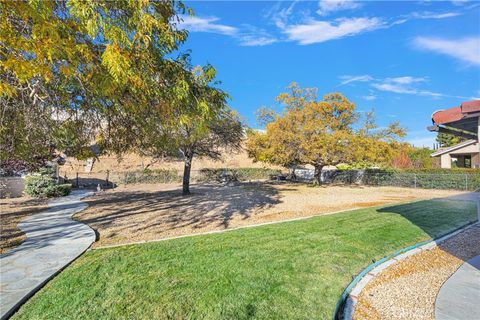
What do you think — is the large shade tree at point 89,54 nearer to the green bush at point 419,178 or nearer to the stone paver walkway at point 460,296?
the stone paver walkway at point 460,296

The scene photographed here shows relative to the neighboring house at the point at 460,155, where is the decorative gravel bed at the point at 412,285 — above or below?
below

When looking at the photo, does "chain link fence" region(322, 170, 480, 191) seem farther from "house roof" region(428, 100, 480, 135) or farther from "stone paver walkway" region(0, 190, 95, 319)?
"stone paver walkway" region(0, 190, 95, 319)

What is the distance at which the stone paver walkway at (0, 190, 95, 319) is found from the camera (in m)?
3.32

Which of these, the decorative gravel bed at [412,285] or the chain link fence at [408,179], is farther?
the chain link fence at [408,179]

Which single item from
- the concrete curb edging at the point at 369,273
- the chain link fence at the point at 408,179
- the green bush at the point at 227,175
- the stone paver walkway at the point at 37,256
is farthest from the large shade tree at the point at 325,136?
the stone paver walkway at the point at 37,256

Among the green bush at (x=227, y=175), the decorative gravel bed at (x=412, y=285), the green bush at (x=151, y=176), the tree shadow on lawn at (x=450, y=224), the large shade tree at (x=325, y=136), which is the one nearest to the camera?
the decorative gravel bed at (x=412, y=285)

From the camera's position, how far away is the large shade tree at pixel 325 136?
748 inches

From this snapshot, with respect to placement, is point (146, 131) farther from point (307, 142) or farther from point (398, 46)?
point (307, 142)

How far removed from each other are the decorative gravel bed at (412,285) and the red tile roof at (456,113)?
2.23 metres

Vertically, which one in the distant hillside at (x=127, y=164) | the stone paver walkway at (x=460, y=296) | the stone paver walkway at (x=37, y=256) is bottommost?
the stone paver walkway at (x=37, y=256)

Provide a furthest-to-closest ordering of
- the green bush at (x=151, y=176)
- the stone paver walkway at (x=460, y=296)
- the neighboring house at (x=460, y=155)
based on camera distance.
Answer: the green bush at (x=151, y=176), the neighboring house at (x=460, y=155), the stone paver walkway at (x=460, y=296)

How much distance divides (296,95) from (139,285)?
21.7 m

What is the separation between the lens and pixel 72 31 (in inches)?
148

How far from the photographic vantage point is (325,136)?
62.6 ft
